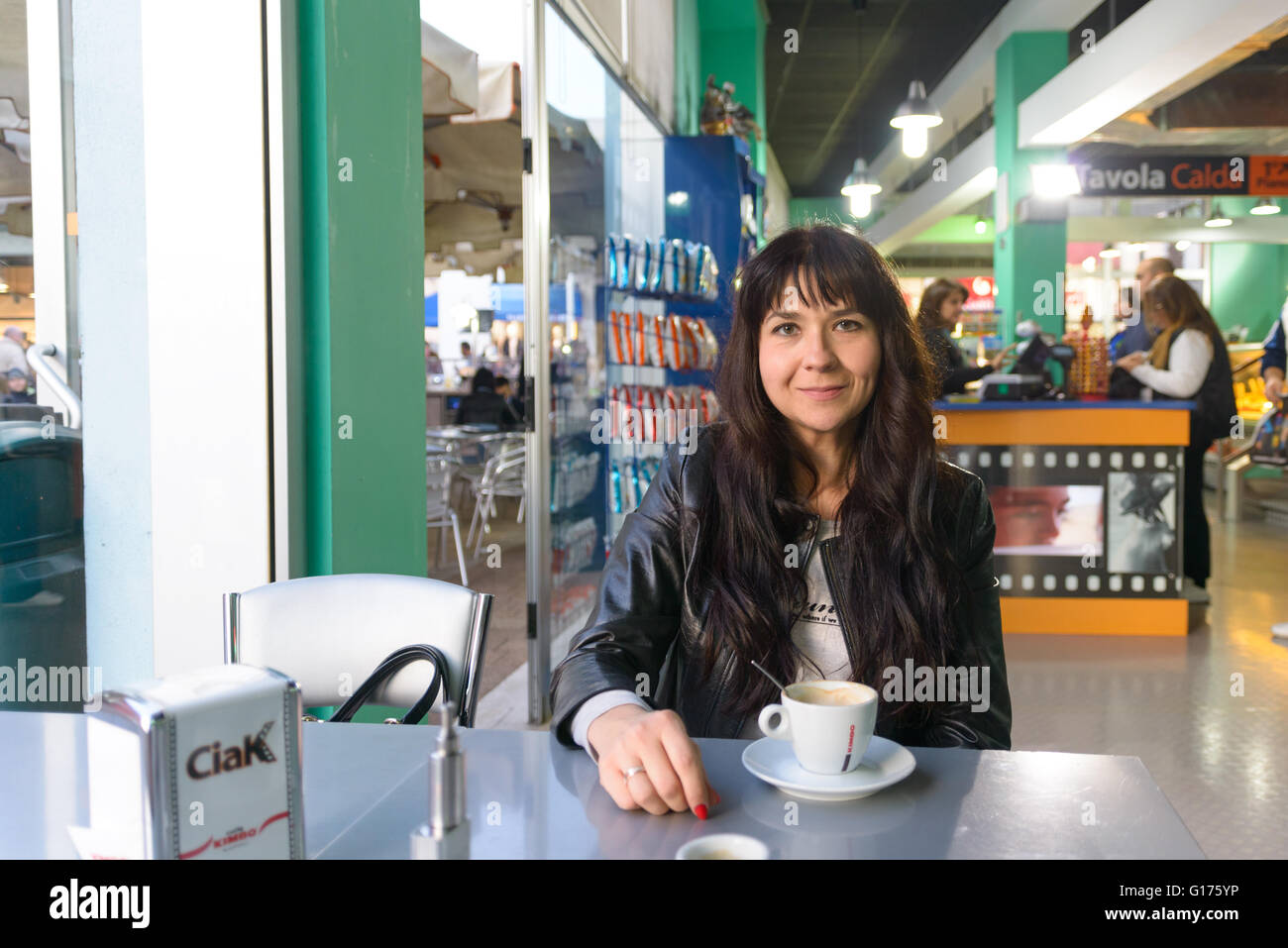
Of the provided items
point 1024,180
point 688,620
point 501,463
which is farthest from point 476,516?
point 1024,180

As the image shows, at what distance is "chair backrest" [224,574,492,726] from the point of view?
1.74 meters

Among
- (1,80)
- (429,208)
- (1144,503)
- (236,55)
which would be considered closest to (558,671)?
(236,55)

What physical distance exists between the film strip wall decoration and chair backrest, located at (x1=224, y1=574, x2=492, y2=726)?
13.0 feet

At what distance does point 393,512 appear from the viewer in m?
2.87

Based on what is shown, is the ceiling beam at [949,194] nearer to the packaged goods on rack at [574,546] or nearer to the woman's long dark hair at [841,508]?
the packaged goods on rack at [574,546]

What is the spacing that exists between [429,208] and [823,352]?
6120mm

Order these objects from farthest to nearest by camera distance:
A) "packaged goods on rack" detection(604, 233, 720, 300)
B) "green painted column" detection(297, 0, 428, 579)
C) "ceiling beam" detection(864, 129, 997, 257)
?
"ceiling beam" detection(864, 129, 997, 257) < "packaged goods on rack" detection(604, 233, 720, 300) < "green painted column" detection(297, 0, 428, 579)

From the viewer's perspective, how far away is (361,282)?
268 centimetres

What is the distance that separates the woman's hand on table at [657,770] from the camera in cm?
102

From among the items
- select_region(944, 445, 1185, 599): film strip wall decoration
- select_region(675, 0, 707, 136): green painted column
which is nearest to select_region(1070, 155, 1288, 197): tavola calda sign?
select_region(675, 0, 707, 136): green painted column

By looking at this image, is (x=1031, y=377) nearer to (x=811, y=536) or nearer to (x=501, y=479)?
(x=501, y=479)

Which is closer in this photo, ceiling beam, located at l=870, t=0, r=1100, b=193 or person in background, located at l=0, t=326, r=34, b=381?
person in background, located at l=0, t=326, r=34, b=381

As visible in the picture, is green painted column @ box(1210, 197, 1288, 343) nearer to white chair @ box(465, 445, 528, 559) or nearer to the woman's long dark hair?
white chair @ box(465, 445, 528, 559)

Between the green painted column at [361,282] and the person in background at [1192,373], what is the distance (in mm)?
4272
